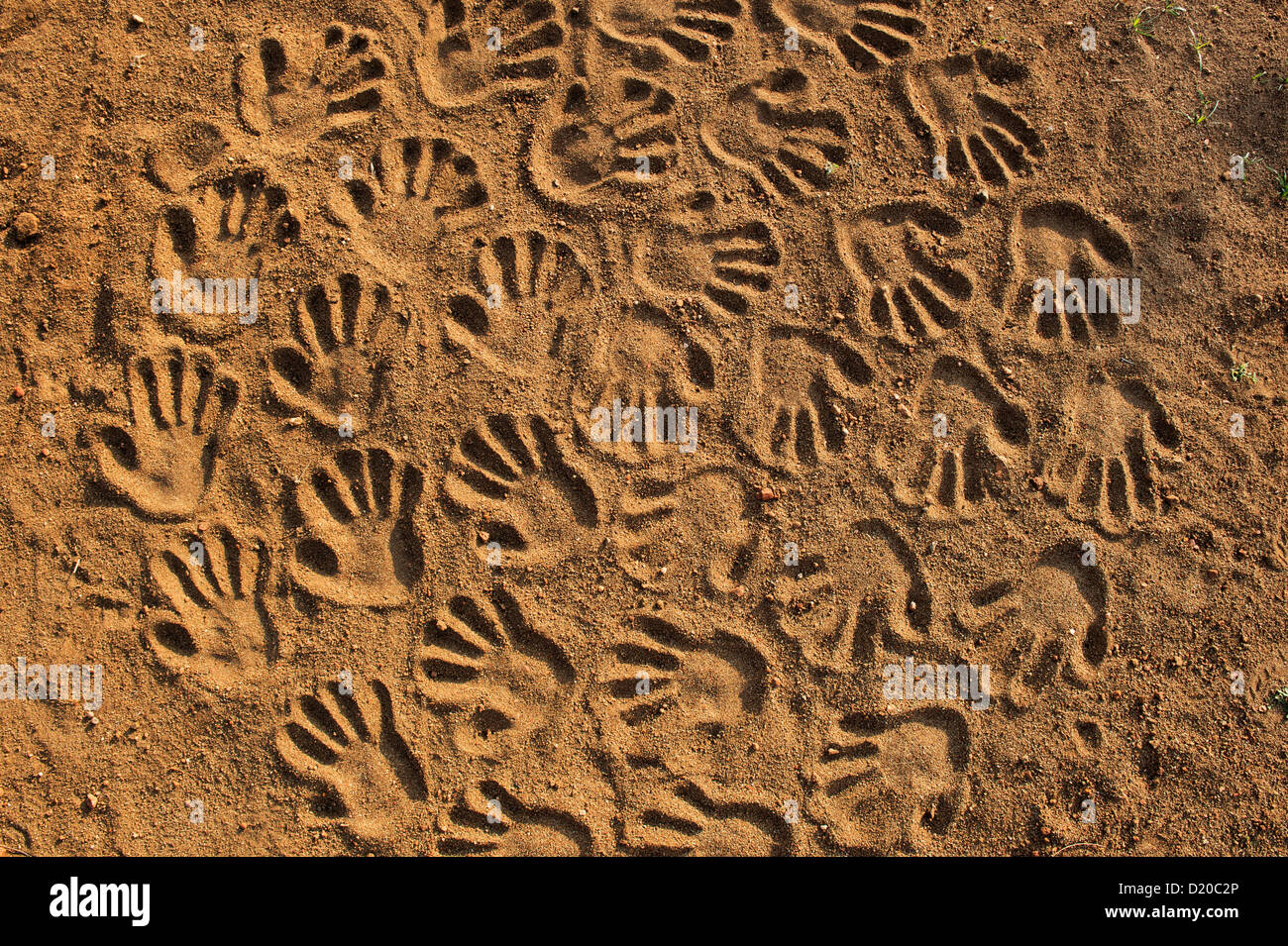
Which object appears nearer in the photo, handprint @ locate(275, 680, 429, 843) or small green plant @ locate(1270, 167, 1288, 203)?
handprint @ locate(275, 680, 429, 843)

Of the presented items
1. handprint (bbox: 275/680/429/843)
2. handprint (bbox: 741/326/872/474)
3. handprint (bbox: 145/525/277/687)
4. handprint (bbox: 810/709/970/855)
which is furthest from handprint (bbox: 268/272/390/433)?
handprint (bbox: 810/709/970/855)

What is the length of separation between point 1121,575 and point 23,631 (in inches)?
173

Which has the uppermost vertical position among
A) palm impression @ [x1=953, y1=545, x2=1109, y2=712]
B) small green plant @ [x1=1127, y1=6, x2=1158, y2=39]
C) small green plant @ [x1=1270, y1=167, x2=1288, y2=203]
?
small green plant @ [x1=1127, y1=6, x2=1158, y2=39]

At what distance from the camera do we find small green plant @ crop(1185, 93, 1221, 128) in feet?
11.6

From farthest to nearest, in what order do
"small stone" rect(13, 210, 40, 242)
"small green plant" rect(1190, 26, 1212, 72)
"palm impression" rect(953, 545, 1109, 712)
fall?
"small green plant" rect(1190, 26, 1212, 72), "small stone" rect(13, 210, 40, 242), "palm impression" rect(953, 545, 1109, 712)

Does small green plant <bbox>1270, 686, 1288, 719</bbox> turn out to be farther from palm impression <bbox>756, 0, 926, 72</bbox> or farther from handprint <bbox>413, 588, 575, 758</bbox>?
palm impression <bbox>756, 0, 926, 72</bbox>

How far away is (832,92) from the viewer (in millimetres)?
3512

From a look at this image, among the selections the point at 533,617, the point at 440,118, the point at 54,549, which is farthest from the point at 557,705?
the point at 440,118

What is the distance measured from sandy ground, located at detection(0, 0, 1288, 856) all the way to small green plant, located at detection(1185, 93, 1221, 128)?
12 mm

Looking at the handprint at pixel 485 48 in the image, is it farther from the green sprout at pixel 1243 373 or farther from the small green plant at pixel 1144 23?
the green sprout at pixel 1243 373

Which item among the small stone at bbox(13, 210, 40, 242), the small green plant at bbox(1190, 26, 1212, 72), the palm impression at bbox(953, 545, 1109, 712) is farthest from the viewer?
the small green plant at bbox(1190, 26, 1212, 72)

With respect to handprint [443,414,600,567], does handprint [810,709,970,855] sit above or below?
below

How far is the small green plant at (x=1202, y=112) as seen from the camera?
11.6 feet

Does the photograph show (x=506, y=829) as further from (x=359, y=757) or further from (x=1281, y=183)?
(x=1281, y=183)
